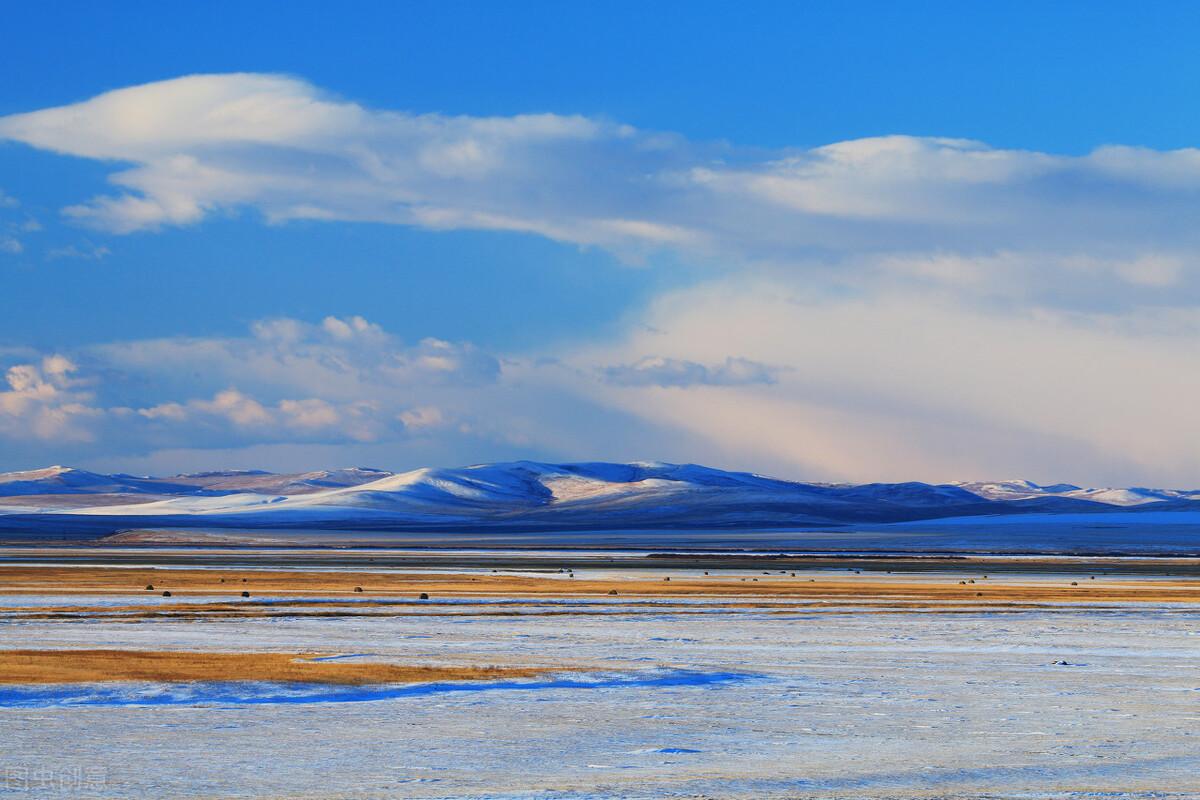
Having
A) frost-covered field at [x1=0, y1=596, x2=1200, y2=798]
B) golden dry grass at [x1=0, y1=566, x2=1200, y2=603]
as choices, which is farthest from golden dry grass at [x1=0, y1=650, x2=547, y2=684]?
golden dry grass at [x1=0, y1=566, x2=1200, y2=603]

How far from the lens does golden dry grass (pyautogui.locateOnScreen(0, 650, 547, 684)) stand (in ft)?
74.5

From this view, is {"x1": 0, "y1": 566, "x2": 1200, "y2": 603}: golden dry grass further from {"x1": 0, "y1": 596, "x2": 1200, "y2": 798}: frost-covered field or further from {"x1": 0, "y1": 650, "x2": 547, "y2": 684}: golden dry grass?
{"x1": 0, "y1": 650, "x2": 547, "y2": 684}: golden dry grass

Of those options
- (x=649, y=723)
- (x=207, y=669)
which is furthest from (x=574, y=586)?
(x=649, y=723)

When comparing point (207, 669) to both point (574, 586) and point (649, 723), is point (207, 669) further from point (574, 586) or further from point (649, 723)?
point (574, 586)

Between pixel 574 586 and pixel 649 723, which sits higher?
pixel 574 586

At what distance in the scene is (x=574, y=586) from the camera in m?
58.2

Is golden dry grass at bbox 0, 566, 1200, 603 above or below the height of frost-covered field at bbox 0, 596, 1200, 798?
above

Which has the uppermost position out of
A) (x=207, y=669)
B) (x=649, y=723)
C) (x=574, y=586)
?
(x=574, y=586)

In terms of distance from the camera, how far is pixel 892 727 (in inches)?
733

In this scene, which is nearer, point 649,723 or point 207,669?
point 649,723

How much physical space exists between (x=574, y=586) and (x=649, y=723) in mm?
39297

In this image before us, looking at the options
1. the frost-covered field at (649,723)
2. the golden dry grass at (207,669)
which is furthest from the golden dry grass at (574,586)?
the golden dry grass at (207,669)

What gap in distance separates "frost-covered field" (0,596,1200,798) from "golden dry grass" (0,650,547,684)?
3.28ft

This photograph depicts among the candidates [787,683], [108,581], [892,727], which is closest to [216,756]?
[892,727]
